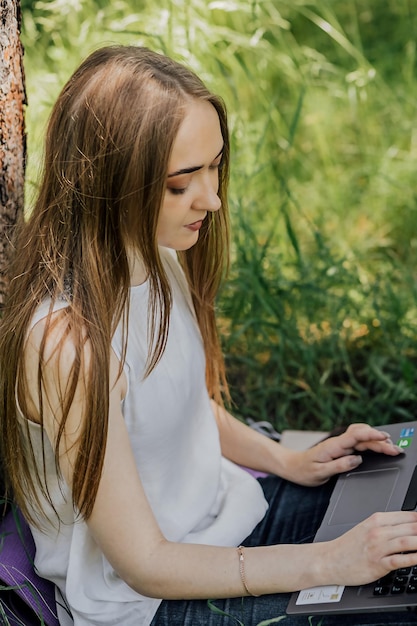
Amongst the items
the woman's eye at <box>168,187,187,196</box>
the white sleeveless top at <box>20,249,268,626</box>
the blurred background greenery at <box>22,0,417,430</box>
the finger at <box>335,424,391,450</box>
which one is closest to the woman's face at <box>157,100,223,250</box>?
the woman's eye at <box>168,187,187,196</box>

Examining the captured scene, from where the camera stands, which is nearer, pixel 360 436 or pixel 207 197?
pixel 207 197

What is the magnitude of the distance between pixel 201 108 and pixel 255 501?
2.32 feet

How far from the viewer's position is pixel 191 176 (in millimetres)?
1405

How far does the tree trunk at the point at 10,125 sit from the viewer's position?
1.59m

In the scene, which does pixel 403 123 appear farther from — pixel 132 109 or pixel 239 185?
pixel 132 109

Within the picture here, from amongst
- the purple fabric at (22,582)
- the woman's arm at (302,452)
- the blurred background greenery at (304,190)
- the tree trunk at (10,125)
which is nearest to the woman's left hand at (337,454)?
the woman's arm at (302,452)

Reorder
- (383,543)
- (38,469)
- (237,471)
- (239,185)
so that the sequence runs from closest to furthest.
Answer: (383,543) → (38,469) → (237,471) → (239,185)

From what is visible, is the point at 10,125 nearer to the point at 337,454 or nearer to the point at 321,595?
the point at 337,454

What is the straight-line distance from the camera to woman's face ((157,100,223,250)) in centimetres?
137

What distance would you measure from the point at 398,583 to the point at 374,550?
2.6 inches

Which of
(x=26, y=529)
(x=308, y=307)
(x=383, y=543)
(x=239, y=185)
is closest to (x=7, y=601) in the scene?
(x=26, y=529)

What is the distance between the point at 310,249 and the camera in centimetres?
302

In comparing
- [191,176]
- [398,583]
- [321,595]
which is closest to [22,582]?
[321,595]

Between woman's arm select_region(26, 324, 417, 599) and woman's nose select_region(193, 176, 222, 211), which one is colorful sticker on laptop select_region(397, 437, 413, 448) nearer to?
woman's arm select_region(26, 324, 417, 599)
